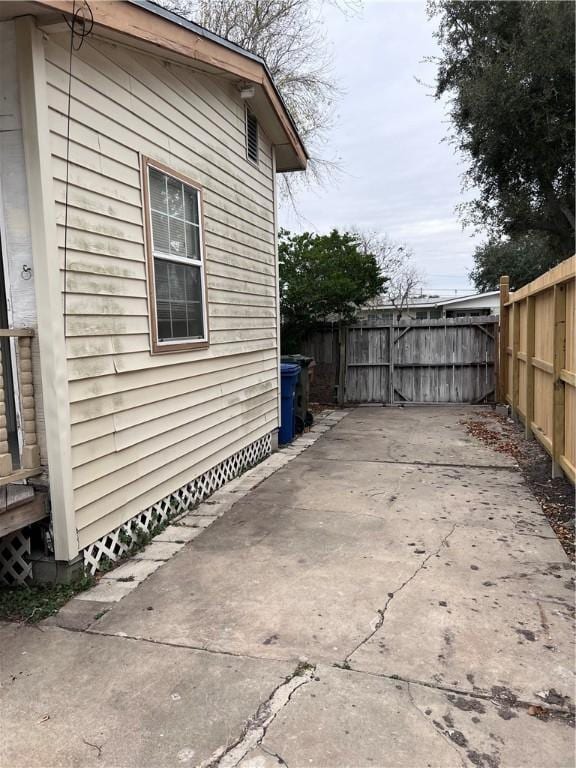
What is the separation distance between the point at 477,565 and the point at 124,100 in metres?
4.09

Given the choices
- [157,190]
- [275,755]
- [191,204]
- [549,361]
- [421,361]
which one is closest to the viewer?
[275,755]

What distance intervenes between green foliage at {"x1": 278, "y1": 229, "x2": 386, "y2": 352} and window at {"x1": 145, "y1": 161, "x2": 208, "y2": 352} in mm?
5427

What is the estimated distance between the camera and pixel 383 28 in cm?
676

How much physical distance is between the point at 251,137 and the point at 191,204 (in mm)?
2165

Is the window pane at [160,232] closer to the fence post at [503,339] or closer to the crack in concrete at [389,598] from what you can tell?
the crack in concrete at [389,598]

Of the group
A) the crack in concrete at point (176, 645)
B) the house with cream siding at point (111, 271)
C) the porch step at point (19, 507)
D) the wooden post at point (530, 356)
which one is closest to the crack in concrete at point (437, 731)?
the crack in concrete at point (176, 645)

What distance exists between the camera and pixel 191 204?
4672mm

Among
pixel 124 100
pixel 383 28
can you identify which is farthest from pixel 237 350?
pixel 383 28

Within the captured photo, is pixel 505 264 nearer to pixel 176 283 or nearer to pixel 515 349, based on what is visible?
pixel 515 349

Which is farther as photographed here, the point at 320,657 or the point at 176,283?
the point at 176,283

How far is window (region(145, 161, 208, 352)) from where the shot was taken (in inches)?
160

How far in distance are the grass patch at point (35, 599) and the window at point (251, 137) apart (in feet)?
16.6

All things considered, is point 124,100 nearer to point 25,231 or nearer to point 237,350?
point 25,231

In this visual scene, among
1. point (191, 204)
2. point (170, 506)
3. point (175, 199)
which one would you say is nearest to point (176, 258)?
point (175, 199)
